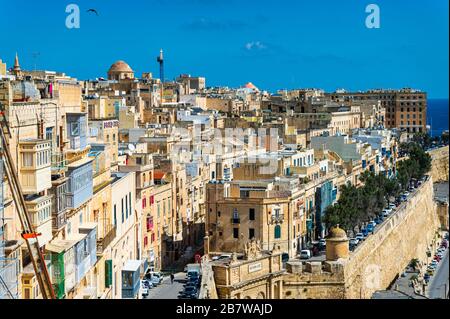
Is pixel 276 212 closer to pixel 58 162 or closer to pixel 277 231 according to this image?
pixel 277 231

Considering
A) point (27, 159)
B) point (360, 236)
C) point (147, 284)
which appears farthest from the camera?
point (360, 236)

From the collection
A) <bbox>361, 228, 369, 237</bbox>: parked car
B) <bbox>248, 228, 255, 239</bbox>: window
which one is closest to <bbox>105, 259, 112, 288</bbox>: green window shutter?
<bbox>248, 228, 255, 239</bbox>: window

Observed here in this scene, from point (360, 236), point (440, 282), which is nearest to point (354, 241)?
point (360, 236)

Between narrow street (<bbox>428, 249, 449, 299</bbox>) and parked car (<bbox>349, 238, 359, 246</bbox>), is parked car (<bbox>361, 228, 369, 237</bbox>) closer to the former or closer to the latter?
parked car (<bbox>349, 238, 359, 246</bbox>)

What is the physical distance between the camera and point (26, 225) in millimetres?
6062

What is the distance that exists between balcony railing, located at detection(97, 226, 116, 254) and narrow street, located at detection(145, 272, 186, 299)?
5.80 feet

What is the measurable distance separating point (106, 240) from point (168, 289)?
10.5 feet

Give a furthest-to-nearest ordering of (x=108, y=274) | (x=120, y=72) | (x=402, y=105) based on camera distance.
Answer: (x=402, y=105), (x=120, y=72), (x=108, y=274)

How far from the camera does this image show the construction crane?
18.4 feet

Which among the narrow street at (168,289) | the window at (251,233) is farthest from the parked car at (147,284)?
the window at (251,233)

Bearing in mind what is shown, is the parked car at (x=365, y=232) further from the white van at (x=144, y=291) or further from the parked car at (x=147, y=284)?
Answer: the white van at (x=144, y=291)

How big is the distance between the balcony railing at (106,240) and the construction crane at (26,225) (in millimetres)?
1978

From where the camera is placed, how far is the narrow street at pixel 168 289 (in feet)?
35.3
